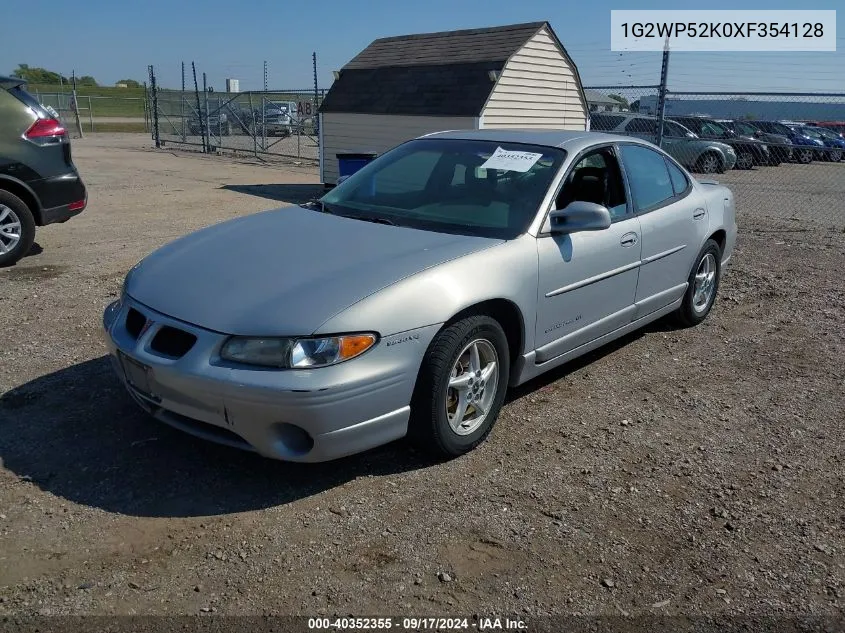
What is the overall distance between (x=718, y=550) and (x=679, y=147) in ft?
57.3

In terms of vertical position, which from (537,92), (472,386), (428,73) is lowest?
(472,386)

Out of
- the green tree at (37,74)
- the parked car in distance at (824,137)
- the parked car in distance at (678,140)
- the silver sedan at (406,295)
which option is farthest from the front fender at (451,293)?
the green tree at (37,74)

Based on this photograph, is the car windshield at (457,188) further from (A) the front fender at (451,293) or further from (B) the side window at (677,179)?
(B) the side window at (677,179)

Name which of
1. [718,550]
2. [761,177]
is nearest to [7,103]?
[718,550]

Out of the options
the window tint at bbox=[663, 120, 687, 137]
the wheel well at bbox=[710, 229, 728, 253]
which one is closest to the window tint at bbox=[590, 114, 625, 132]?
the window tint at bbox=[663, 120, 687, 137]

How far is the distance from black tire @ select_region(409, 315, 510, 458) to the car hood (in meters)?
0.34

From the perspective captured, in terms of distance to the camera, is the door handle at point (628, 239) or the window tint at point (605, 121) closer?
the door handle at point (628, 239)

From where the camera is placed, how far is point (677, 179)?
5414 millimetres

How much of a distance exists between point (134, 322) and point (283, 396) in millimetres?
1017

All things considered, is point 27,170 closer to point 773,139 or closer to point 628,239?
point 628,239

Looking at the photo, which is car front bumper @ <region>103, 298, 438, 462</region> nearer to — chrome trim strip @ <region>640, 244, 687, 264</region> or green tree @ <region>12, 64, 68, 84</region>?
chrome trim strip @ <region>640, 244, 687, 264</region>

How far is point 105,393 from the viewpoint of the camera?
168 inches

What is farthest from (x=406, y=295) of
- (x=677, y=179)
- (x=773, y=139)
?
(x=773, y=139)

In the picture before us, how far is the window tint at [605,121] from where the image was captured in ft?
61.9
